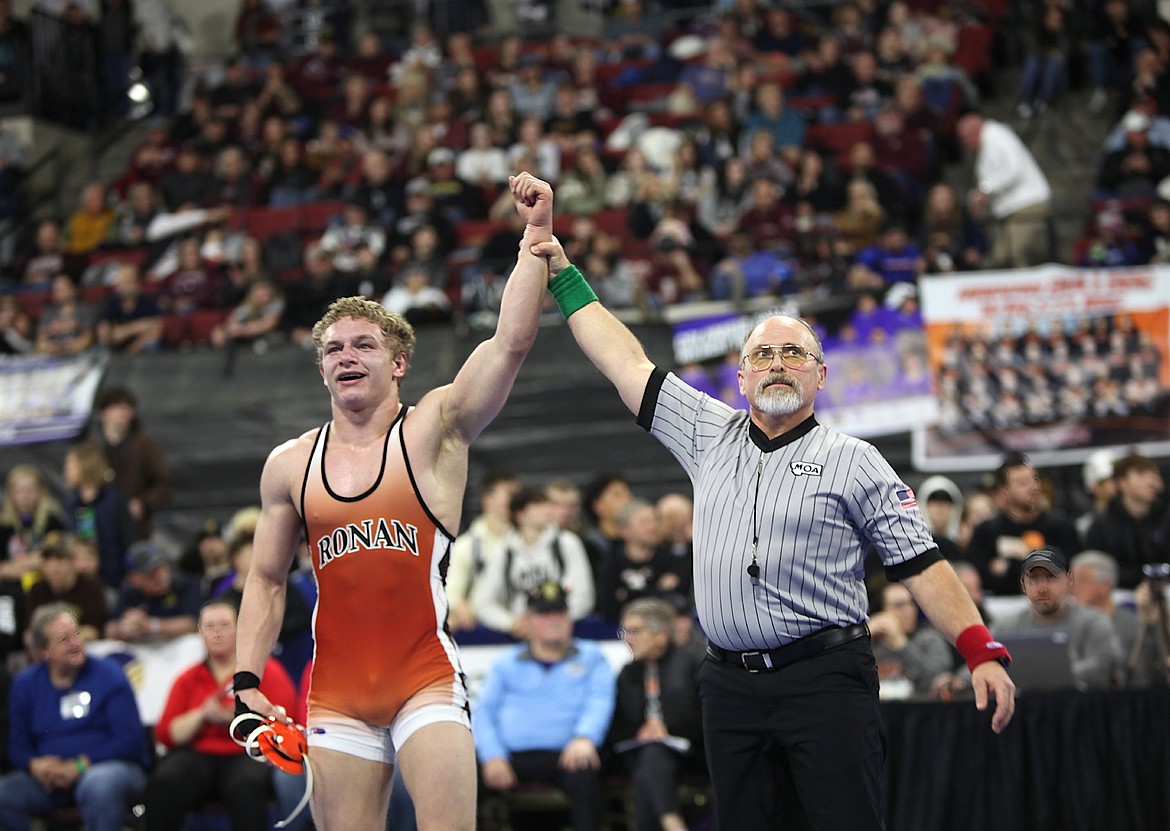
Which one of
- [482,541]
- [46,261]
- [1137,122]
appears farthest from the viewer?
[46,261]

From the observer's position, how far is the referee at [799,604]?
174 inches

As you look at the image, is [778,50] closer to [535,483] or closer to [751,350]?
[535,483]

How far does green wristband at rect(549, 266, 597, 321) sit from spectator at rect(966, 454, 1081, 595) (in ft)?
14.1

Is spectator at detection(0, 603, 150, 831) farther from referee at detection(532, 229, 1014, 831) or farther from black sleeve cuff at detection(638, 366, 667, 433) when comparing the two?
referee at detection(532, 229, 1014, 831)

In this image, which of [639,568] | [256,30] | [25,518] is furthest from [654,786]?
[256,30]

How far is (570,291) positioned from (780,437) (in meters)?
0.91

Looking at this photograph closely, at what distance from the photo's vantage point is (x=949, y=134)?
539 inches

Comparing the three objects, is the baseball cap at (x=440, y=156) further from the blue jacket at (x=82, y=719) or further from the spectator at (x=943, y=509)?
the blue jacket at (x=82, y=719)

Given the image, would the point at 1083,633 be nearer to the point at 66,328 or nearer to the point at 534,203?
the point at 534,203

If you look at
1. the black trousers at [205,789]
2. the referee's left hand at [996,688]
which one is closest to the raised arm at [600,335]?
the referee's left hand at [996,688]

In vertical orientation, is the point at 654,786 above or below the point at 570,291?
below

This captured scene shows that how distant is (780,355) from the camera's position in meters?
4.69

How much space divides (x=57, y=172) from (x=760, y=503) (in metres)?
14.5

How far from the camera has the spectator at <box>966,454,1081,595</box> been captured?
336 inches
